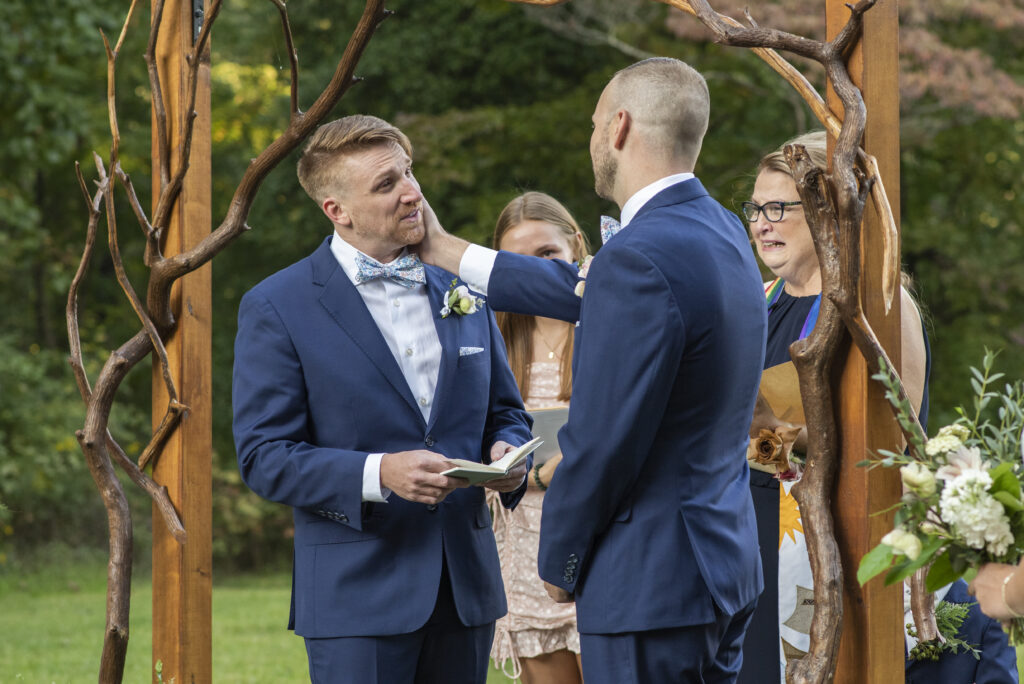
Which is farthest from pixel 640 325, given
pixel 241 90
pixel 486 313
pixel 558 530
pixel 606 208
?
pixel 241 90

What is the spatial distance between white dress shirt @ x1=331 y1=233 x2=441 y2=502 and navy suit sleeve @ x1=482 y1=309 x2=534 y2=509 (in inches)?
9.9

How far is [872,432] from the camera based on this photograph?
2.71 metres

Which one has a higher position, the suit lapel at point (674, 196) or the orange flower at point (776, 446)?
the suit lapel at point (674, 196)

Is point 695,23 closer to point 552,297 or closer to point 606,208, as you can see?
point 606,208

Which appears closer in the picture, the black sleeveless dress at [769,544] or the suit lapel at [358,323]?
the suit lapel at [358,323]

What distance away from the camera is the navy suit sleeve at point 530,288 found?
2.86m

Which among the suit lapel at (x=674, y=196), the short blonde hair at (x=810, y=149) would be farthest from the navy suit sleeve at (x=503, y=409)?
the short blonde hair at (x=810, y=149)

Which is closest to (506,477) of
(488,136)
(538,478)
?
(538,478)

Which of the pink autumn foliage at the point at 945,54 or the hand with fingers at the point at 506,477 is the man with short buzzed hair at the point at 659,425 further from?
the pink autumn foliage at the point at 945,54

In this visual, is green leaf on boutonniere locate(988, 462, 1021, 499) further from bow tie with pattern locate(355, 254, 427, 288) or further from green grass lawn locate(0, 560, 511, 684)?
green grass lawn locate(0, 560, 511, 684)

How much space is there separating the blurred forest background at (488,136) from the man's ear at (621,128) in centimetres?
690

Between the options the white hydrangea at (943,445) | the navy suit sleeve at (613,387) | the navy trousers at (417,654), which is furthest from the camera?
the navy trousers at (417,654)

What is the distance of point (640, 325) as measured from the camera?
226 centimetres

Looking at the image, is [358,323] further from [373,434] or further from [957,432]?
[957,432]
